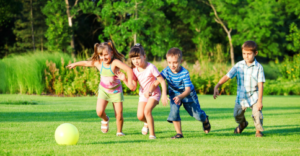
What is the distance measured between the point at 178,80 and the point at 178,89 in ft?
0.59

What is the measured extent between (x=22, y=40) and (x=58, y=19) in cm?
846

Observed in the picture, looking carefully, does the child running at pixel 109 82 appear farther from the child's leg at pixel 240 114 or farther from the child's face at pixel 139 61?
the child's leg at pixel 240 114

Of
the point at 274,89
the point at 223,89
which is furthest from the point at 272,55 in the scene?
the point at 223,89

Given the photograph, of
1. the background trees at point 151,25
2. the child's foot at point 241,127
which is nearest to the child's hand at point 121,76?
the child's foot at point 241,127

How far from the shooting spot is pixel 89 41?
43.0 meters

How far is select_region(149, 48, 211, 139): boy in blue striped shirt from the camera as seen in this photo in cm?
581

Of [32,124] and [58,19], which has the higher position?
[58,19]

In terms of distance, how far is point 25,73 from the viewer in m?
16.8

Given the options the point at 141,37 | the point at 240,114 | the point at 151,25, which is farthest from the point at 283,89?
the point at 151,25

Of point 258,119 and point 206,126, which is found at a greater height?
point 258,119

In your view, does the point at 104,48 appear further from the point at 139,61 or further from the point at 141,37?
the point at 141,37

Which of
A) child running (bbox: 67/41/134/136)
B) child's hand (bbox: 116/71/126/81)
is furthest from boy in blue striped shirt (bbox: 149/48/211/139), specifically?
child running (bbox: 67/41/134/136)

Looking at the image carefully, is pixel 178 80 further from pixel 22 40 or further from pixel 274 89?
pixel 22 40

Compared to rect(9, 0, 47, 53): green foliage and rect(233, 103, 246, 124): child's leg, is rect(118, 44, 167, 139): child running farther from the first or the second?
rect(9, 0, 47, 53): green foliage
